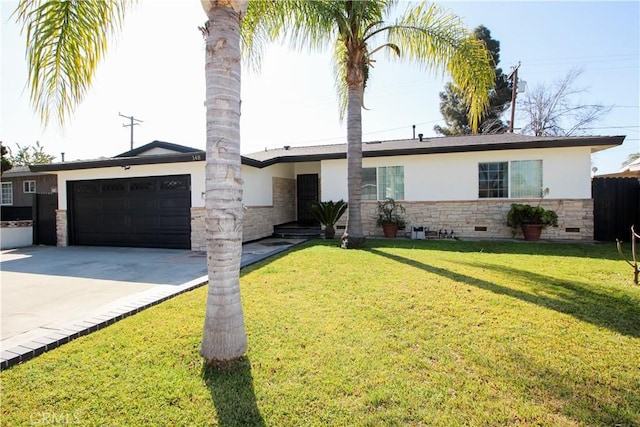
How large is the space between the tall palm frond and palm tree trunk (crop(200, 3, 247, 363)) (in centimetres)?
189

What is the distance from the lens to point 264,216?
40.3 feet

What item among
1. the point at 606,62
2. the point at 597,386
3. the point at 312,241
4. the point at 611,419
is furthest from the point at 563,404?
the point at 606,62

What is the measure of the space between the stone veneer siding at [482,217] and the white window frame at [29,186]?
67.9 ft

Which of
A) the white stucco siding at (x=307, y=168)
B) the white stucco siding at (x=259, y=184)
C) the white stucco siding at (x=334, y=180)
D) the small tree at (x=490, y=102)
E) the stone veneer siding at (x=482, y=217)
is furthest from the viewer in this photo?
the small tree at (x=490, y=102)

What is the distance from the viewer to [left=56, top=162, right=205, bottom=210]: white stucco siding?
9961 millimetres

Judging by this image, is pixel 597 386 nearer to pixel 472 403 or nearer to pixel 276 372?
pixel 472 403

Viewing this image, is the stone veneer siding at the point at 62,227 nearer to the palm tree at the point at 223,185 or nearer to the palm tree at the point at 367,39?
the palm tree at the point at 367,39

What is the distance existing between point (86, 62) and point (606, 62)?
91.4 ft

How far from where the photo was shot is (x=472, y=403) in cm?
241

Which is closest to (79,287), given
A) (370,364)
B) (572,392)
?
(370,364)

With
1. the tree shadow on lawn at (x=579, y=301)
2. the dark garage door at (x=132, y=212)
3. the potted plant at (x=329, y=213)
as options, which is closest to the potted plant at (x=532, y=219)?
the tree shadow on lawn at (x=579, y=301)

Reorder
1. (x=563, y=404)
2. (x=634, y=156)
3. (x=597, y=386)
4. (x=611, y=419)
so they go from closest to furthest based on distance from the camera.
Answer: (x=611, y=419), (x=563, y=404), (x=597, y=386), (x=634, y=156)

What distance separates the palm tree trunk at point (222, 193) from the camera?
9.64 ft

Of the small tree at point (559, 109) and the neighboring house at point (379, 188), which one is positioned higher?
the small tree at point (559, 109)
